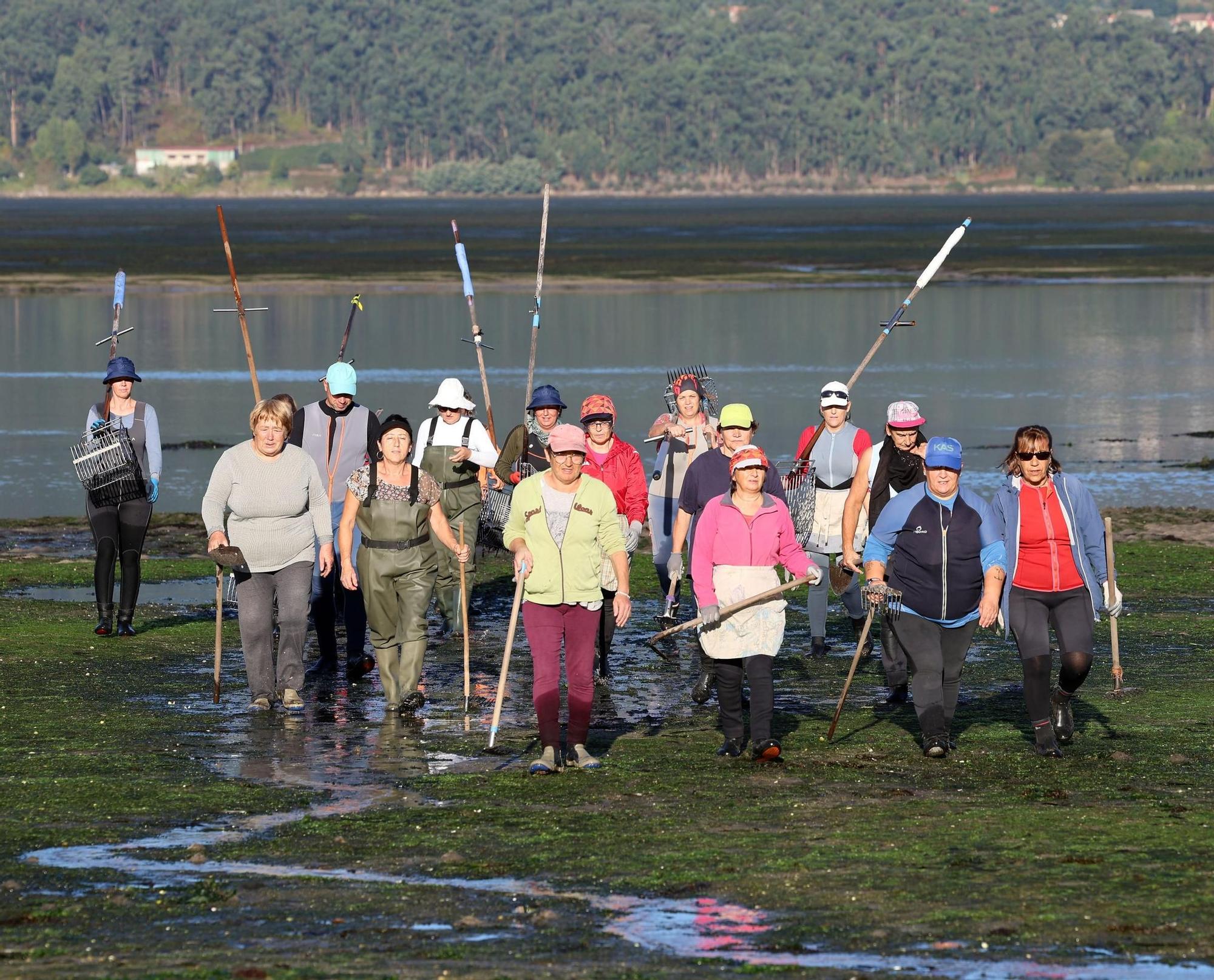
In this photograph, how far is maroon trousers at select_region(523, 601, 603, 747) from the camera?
30.7ft

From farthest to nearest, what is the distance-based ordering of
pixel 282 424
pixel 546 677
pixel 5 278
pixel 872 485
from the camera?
pixel 5 278 < pixel 872 485 < pixel 282 424 < pixel 546 677

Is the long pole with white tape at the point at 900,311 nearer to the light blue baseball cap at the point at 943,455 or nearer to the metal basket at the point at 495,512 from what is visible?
the metal basket at the point at 495,512

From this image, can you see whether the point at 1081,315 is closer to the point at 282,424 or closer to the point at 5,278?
the point at 5,278

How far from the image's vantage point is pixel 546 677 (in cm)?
937

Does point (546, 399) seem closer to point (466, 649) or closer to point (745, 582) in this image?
point (466, 649)

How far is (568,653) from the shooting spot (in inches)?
374

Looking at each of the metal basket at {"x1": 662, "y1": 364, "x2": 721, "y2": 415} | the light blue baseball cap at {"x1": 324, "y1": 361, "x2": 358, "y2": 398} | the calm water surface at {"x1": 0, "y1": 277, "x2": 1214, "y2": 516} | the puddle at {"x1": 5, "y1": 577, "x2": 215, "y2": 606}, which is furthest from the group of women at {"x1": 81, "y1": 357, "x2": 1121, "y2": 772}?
the calm water surface at {"x1": 0, "y1": 277, "x2": 1214, "y2": 516}

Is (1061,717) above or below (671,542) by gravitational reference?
below

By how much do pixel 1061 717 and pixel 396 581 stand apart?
11.5 ft

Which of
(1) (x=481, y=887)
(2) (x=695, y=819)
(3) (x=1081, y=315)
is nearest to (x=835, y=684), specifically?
(2) (x=695, y=819)

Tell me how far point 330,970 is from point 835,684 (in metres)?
5.77

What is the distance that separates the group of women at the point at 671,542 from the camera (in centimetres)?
938

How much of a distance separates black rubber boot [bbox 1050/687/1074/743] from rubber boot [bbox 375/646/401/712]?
335 cm

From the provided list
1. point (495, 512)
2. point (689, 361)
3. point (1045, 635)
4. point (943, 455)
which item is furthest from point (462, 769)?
point (689, 361)
